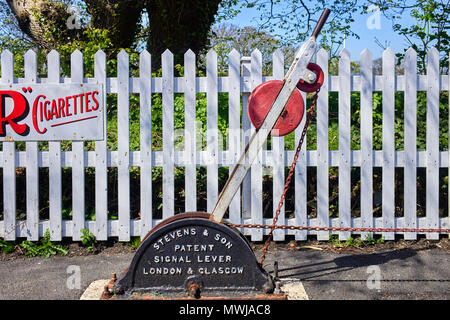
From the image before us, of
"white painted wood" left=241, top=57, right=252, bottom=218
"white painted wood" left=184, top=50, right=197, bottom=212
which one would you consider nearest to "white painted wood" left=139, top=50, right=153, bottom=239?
"white painted wood" left=184, top=50, right=197, bottom=212

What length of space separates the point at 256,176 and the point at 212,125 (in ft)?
2.26

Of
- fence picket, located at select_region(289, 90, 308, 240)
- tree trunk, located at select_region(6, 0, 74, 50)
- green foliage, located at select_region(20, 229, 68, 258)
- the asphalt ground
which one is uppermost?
tree trunk, located at select_region(6, 0, 74, 50)

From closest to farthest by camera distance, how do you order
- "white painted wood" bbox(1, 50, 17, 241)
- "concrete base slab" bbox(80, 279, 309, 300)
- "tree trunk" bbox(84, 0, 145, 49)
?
1. "concrete base slab" bbox(80, 279, 309, 300)
2. "white painted wood" bbox(1, 50, 17, 241)
3. "tree trunk" bbox(84, 0, 145, 49)

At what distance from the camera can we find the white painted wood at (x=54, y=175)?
4.68 m

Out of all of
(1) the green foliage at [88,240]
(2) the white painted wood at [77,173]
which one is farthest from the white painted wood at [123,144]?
(2) the white painted wood at [77,173]

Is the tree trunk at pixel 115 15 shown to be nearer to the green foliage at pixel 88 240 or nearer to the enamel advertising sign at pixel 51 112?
the enamel advertising sign at pixel 51 112

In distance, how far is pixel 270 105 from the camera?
3.18 meters

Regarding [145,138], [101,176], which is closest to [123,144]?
[145,138]

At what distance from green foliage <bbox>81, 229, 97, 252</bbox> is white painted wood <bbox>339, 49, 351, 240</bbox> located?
2.57 metres

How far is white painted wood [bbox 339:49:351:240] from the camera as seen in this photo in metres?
4.65

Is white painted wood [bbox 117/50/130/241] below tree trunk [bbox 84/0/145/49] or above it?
below

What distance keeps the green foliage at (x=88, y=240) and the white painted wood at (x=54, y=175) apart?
256mm

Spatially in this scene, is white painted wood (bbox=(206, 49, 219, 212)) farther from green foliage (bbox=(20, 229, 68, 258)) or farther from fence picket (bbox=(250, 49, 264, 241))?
green foliage (bbox=(20, 229, 68, 258))

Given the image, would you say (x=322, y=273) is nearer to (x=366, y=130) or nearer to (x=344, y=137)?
(x=344, y=137)
